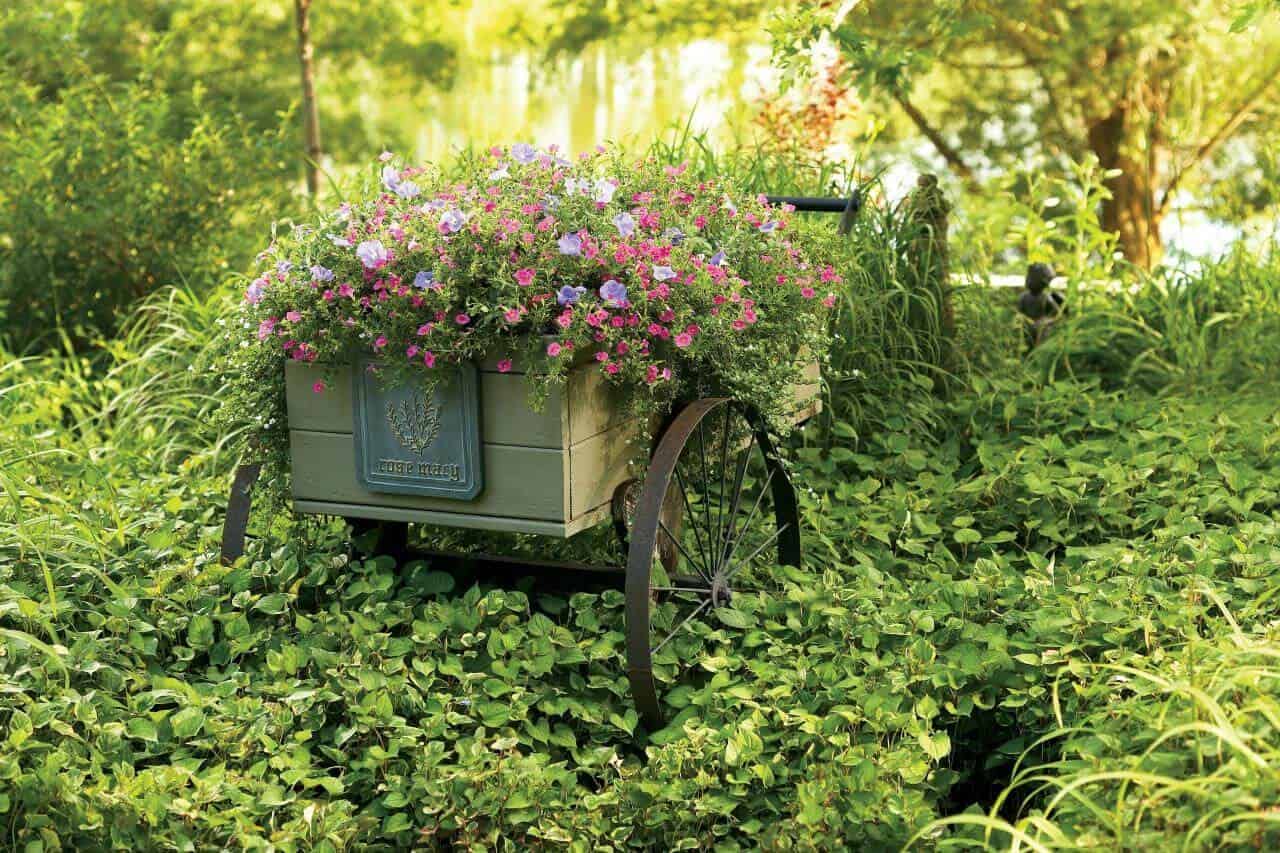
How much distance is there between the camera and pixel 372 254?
2768 millimetres

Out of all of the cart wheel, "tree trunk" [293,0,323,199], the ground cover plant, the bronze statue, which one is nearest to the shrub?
"tree trunk" [293,0,323,199]

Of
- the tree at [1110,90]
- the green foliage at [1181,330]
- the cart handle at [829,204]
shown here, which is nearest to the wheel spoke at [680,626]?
the cart handle at [829,204]

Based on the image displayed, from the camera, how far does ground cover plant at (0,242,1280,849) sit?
7.45 feet

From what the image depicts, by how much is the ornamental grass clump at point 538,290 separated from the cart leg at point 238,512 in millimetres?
111

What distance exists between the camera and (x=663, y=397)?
2.99 m

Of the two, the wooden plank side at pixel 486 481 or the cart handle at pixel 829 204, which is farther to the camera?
the cart handle at pixel 829 204

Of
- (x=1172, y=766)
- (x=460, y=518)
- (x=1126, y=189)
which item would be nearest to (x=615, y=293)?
(x=460, y=518)

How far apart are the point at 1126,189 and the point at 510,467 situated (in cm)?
802

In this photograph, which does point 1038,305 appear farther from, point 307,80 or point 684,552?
point 307,80

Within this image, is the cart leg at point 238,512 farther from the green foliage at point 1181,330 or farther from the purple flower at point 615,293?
the green foliage at point 1181,330

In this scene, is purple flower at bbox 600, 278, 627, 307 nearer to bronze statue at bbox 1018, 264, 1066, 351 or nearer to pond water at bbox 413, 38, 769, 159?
bronze statue at bbox 1018, 264, 1066, 351

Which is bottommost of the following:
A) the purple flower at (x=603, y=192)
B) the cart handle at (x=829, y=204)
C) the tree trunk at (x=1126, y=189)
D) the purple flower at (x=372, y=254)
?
the tree trunk at (x=1126, y=189)

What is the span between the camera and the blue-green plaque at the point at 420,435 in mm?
2770

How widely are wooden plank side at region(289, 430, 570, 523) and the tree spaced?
17.7 ft
